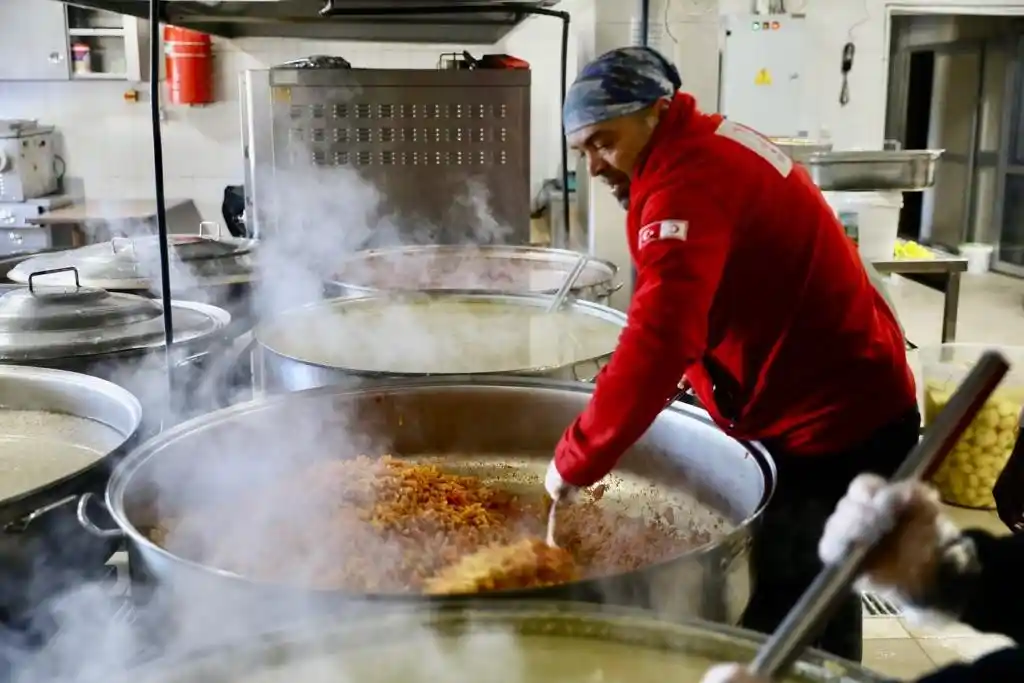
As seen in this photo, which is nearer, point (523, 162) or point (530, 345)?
point (530, 345)

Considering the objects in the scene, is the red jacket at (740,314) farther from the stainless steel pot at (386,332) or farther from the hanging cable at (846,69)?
the hanging cable at (846,69)

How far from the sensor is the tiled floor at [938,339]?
6.09 feet

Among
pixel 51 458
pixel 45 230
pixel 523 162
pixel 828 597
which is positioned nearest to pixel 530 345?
pixel 51 458

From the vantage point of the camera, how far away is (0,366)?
1.77 m

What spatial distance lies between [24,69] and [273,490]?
566 centimetres

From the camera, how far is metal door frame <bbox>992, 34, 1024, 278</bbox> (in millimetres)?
8125

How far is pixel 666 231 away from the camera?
1433mm

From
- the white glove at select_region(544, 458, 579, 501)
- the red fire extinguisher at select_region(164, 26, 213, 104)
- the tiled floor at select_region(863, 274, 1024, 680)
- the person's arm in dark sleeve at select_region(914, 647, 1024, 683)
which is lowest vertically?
the tiled floor at select_region(863, 274, 1024, 680)

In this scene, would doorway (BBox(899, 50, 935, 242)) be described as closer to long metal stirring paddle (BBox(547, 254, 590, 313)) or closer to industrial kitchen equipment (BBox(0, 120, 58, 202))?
industrial kitchen equipment (BBox(0, 120, 58, 202))

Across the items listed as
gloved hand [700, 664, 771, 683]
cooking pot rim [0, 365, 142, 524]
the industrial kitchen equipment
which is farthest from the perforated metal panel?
the industrial kitchen equipment

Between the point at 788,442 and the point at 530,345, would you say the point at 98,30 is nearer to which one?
the point at 530,345

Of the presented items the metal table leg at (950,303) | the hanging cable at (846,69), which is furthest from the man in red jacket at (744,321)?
the hanging cable at (846,69)

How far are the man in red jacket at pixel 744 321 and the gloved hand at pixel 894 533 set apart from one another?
1.78 feet

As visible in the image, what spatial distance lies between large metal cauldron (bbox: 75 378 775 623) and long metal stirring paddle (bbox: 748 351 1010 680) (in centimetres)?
31
